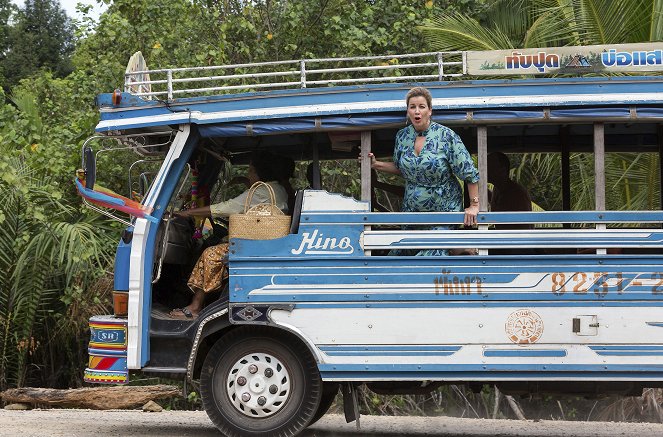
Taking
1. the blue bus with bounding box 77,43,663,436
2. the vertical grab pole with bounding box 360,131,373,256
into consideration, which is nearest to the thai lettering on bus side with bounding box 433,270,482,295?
the blue bus with bounding box 77,43,663,436

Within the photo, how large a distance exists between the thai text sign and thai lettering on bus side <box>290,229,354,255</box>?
1.49 metres

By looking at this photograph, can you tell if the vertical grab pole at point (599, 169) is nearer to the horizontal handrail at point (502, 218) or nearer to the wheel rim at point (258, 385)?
the horizontal handrail at point (502, 218)

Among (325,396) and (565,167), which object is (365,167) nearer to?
(325,396)

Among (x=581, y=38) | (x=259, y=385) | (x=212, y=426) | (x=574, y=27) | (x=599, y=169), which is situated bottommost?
(x=212, y=426)

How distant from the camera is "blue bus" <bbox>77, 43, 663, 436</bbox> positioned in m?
7.66

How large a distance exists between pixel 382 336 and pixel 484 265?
84 cm

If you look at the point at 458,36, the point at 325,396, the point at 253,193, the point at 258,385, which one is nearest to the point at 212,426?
the point at 325,396

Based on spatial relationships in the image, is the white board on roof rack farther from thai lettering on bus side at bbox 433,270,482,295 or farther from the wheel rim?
thai lettering on bus side at bbox 433,270,482,295

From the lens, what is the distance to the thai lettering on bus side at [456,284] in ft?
25.3

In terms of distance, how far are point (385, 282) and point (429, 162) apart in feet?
2.87

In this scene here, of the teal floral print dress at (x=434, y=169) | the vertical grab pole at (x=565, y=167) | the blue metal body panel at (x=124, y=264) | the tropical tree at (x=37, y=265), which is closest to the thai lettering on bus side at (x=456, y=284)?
the teal floral print dress at (x=434, y=169)

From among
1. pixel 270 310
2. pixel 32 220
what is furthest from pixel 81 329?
pixel 270 310

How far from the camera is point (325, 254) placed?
7.85 m

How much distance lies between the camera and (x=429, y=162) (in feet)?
25.9
